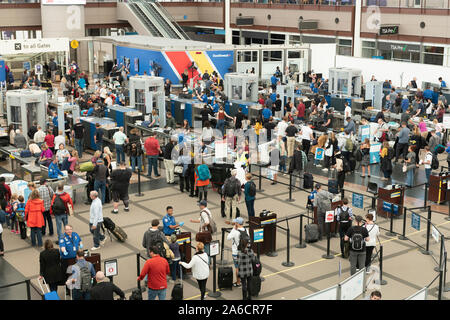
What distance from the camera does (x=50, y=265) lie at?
12.2 metres

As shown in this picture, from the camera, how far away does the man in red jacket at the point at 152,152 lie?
20.7 meters

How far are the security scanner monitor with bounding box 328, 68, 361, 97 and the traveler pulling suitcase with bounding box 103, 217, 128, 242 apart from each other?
61.9 ft

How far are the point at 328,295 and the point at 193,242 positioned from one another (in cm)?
645

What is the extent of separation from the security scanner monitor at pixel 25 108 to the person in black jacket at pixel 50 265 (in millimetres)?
13282

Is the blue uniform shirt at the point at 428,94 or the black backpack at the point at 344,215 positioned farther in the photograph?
the blue uniform shirt at the point at 428,94

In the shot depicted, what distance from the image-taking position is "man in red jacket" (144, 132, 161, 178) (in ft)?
68.0

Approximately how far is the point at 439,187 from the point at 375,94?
42.8 feet

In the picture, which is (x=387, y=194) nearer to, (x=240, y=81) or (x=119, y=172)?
(x=119, y=172)

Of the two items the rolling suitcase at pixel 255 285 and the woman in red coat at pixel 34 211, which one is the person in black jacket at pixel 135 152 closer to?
the woman in red coat at pixel 34 211

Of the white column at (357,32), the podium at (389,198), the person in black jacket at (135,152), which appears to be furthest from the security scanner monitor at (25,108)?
the white column at (357,32)

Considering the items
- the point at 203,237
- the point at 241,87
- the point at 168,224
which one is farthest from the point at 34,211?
the point at 241,87

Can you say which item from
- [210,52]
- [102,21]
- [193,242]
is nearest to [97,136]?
[193,242]

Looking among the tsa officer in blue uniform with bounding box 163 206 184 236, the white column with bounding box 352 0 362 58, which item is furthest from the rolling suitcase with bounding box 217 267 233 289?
the white column with bounding box 352 0 362 58

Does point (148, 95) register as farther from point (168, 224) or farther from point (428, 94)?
point (168, 224)
